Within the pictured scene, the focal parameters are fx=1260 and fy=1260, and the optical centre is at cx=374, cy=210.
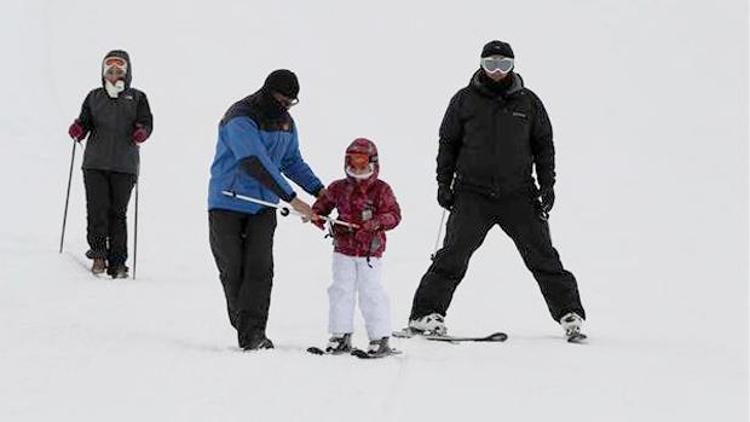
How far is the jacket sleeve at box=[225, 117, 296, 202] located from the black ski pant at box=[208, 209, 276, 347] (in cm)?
38

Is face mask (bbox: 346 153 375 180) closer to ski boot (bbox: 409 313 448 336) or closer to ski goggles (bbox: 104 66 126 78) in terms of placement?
ski boot (bbox: 409 313 448 336)

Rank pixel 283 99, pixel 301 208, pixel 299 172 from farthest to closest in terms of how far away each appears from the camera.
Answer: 1. pixel 299 172
2. pixel 283 99
3. pixel 301 208

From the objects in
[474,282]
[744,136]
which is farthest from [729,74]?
[474,282]

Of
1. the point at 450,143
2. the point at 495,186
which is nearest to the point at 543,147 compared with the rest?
the point at 495,186

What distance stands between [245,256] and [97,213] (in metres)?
3.66

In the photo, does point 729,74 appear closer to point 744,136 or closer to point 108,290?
point 744,136

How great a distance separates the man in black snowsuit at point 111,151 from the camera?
33.6ft

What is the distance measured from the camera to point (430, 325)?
25.2 feet

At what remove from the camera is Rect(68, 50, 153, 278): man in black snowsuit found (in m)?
10.2

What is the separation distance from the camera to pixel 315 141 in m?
23.5

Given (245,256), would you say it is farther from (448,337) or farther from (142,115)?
(142,115)

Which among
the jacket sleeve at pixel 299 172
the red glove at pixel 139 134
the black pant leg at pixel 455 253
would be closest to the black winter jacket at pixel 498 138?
the black pant leg at pixel 455 253

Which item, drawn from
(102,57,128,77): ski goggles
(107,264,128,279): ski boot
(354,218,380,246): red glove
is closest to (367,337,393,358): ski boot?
(354,218,380,246): red glove

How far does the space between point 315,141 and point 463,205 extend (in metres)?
15.9
